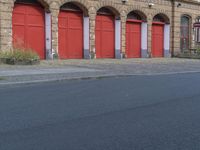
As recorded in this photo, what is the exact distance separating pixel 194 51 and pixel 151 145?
3569cm

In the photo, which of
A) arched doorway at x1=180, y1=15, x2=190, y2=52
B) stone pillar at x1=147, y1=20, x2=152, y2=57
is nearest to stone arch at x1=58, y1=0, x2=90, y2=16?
stone pillar at x1=147, y1=20, x2=152, y2=57

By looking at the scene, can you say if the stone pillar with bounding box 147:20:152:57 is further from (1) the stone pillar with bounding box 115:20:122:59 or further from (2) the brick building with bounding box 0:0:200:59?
(1) the stone pillar with bounding box 115:20:122:59

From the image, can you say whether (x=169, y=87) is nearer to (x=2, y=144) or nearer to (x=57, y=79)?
(x=57, y=79)

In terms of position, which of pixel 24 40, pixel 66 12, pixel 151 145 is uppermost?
pixel 66 12

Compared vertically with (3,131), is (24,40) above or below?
above

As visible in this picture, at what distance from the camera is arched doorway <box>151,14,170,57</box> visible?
37844mm

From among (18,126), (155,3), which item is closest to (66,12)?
(155,3)

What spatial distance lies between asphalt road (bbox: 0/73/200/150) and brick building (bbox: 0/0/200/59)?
1476 cm

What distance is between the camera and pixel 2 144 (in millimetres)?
6551

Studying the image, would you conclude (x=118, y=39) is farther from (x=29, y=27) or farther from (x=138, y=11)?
(x=29, y=27)

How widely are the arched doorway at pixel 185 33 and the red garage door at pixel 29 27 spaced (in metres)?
16.3

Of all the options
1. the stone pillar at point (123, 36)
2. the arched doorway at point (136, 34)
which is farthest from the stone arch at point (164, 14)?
the stone pillar at point (123, 36)

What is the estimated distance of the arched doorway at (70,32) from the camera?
98.4 feet

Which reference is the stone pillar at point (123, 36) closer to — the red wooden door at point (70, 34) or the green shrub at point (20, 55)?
the red wooden door at point (70, 34)
